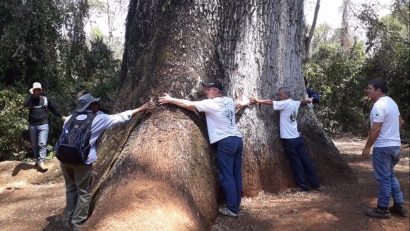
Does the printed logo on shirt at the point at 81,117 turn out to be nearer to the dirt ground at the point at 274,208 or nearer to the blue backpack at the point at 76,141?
the blue backpack at the point at 76,141

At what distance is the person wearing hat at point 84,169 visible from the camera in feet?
17.0

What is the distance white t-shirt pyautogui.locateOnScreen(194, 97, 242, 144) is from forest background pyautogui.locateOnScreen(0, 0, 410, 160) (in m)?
8.15

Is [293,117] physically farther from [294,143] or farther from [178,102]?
[178,102]

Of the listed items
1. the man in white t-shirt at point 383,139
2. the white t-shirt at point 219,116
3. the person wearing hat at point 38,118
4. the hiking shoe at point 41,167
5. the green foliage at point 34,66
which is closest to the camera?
the man in white t-shirt at point 383,139

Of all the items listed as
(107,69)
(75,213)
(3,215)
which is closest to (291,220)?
(75,213)

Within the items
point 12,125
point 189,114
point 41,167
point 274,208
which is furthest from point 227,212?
point 12,125

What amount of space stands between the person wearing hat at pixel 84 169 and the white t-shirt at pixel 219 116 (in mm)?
750

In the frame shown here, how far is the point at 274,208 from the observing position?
19.7 feet

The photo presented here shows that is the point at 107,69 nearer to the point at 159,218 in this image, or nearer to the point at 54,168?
the point at 54,168

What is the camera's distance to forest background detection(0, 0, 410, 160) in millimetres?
13322

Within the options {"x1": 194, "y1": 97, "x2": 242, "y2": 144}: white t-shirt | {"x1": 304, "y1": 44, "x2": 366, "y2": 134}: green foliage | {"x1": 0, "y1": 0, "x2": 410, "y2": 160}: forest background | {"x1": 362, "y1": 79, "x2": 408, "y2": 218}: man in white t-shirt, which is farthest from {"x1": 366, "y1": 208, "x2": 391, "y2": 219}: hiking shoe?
{"x1": 304, "y1": 44, "x2": 366, "y2": 134}: green foliage

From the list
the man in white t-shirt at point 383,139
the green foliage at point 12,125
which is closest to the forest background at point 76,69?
the green foliage at point 12,125

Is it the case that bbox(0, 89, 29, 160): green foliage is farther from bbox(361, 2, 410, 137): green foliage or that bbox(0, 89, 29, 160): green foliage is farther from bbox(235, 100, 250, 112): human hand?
bbox(361, 2, 410, 137): green foliage

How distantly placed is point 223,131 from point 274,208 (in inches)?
51.3
